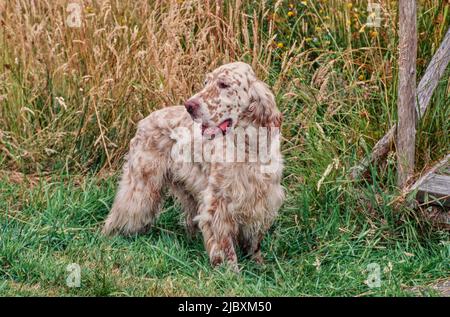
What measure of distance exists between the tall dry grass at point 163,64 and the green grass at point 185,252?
483 mm

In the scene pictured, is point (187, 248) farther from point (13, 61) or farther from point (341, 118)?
point (13, 61)

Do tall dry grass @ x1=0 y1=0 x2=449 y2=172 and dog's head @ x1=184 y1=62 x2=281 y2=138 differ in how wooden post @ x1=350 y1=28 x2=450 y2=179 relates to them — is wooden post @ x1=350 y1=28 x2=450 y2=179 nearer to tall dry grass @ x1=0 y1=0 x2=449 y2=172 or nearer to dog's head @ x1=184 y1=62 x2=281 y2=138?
Result: tall dry grass @ x1=0 y1=0 x2=449 y2=172

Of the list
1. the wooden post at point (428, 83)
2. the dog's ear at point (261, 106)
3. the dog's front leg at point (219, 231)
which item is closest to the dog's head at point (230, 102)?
the dog's ear at point (261, 106)

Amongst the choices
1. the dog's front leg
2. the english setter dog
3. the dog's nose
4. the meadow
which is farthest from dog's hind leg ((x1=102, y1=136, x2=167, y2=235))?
the dog's nose

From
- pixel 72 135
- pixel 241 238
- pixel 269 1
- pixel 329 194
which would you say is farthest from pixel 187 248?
pixel 269 1

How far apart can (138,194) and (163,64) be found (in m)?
1.38

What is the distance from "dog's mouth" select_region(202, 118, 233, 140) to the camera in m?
5.59

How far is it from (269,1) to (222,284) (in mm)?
2928

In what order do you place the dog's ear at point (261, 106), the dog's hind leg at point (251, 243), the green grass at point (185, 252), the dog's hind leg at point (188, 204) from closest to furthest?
the green grass at point (185, 252) → the dog's ear at point (261, 106) → the dog's hind leg at point (251, 243) → the dog's hind leg at point (188, 204)

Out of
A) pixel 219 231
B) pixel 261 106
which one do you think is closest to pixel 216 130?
pixel 261 106

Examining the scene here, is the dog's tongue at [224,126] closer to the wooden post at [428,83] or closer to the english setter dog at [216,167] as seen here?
the english setter dog at [216,167]

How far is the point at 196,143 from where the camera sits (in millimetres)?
6004

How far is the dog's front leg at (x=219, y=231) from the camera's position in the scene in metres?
5.84

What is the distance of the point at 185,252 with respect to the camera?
238 inches
